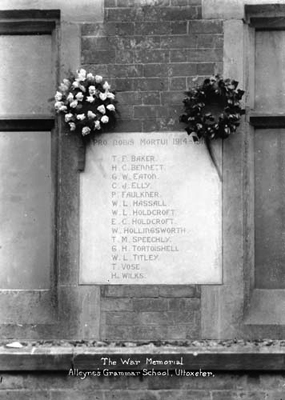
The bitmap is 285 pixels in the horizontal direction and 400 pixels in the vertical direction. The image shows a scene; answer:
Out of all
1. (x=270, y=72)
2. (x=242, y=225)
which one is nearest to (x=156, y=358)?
(x=242, y=225)

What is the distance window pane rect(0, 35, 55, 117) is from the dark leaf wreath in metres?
1.25

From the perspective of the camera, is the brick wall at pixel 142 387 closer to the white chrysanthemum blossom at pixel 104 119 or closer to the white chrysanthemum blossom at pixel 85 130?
the white chrysanthemum blossom at pixel 85 130

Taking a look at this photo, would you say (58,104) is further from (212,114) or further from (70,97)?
(212,114)

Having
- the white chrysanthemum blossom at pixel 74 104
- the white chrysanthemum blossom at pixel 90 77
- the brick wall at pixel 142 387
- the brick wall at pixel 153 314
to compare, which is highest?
the white chrysanthemum blossom at pixel 90 77

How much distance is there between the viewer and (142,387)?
602 centimetres

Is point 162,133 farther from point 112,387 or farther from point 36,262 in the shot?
point 112,387

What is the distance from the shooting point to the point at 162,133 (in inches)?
249

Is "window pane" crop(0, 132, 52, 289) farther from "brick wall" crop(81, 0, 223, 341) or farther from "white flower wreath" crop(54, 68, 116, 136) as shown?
"brick wall" crop(81, 0, 223, 341)

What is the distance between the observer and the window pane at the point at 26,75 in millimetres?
6566

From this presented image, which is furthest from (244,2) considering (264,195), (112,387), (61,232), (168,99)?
(112,387)

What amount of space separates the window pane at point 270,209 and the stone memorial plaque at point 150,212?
1.26 feet

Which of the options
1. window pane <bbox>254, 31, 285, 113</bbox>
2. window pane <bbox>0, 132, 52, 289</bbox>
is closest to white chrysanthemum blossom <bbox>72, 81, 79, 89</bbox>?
window pane <bbox>0, 132, 52, 289</bbox>

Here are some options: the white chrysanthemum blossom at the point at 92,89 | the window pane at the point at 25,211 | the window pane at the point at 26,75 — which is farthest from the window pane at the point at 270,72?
the window pane at the point at 25,211

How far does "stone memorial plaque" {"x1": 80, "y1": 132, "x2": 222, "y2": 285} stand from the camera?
6250mm
